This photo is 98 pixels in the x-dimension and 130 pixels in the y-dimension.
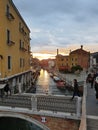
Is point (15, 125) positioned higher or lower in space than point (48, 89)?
lower

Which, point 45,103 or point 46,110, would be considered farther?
point 45,103

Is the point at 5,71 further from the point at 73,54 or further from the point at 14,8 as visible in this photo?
the point at 73,54

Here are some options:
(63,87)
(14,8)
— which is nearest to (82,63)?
(63,87)

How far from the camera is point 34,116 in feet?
43.7

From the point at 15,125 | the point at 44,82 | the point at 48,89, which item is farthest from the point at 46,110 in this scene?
the point at 44,82

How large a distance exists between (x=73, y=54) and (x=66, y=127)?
7900cm

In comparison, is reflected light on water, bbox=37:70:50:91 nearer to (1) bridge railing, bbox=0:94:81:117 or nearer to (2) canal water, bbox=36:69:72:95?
(2) canal water, bbox=36:69:72:95

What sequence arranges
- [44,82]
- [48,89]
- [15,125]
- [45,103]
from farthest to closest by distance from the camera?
1. [44,82]
2. [48,89]
3. [15,125]
4. [45,103]

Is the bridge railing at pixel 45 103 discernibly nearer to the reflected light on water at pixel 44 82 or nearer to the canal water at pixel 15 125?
the canal water at pixel 15 125

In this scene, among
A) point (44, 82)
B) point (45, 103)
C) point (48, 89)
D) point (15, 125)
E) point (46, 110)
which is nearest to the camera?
point (46, 110)

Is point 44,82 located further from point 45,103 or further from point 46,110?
point 46,110

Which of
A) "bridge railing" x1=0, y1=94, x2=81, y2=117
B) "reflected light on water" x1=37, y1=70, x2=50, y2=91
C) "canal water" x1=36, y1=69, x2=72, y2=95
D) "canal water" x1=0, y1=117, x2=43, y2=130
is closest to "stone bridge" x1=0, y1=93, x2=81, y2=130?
"bridge railing" x1=0, y1=94, x2=81, y2=117

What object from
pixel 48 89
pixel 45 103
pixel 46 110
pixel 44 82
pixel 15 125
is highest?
pixel 44 82

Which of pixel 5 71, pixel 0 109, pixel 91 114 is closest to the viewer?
pixel 91 114
